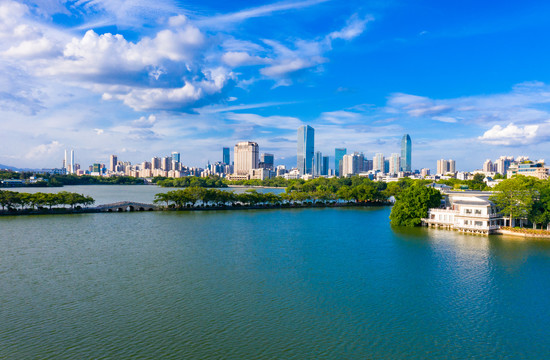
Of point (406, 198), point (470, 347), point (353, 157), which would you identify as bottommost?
point (470, 347)

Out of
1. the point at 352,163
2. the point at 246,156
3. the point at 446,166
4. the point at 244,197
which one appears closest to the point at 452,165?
the point at 446,166

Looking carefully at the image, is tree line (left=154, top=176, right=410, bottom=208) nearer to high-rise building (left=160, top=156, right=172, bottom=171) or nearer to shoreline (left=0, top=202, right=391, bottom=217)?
shoreline (left=0, top=202, right=391, bottom=217)

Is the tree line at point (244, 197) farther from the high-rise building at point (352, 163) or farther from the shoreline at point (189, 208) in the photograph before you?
the high-rise building at point (352, 163)

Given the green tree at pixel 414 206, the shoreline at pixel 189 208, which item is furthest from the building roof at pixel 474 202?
the shoreline at pixel 189 208

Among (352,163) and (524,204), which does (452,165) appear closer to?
(352,163)

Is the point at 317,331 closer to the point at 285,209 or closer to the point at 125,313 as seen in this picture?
the point at 125,313

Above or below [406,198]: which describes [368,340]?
Result: below

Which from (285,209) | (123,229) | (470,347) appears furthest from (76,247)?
(285,209)

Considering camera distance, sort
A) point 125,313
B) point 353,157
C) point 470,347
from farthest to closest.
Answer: point 353,157 → point 125,313 → point 470,347
